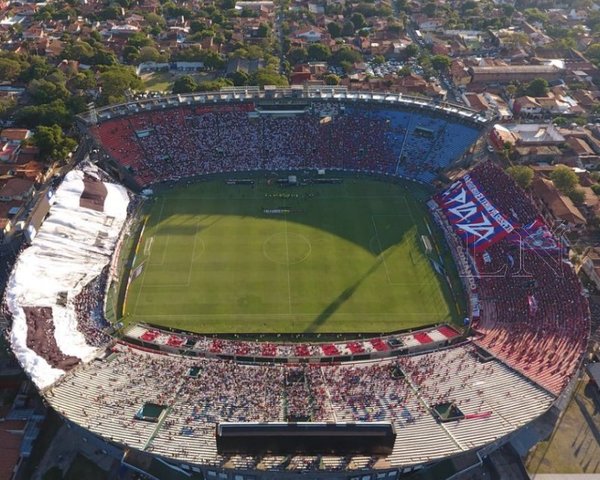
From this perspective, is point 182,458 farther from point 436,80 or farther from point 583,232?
point 436,80

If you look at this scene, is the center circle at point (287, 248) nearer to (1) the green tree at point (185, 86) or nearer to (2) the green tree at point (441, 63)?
(1) the green tree at point (185, 86)

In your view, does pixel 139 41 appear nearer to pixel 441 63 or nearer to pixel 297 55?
pixel 297 55

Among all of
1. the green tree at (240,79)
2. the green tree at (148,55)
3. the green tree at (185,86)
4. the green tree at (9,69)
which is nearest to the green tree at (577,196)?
the green tree at (240,79)

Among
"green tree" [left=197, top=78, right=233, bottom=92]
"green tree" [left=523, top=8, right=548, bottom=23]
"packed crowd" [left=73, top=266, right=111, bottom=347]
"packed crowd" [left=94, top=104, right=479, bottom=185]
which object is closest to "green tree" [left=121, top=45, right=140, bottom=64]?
"green tree" [left=197, top=78, right=233, bottom=92]

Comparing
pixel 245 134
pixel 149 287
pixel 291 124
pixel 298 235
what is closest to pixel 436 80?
pixel 291 124

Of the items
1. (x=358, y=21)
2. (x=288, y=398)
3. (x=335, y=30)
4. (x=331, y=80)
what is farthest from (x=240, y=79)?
(x=288, y=398)
